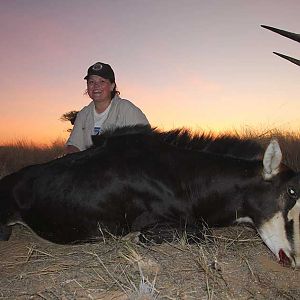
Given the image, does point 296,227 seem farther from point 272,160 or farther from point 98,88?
point 98,88

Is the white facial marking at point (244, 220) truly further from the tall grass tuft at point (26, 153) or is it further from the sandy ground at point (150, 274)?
the tall grass tuft at point (26, 153)

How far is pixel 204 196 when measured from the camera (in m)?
3.48

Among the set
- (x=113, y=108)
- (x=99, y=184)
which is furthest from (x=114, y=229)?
(x=113, y=108)

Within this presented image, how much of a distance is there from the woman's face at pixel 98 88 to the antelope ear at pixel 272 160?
2.24 m

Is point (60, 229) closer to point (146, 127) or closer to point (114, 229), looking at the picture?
point (114, 229)

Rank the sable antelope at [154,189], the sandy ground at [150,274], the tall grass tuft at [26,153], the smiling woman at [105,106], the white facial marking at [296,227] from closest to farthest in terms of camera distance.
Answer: the sandy ground at [150,274] → the white facial marking at [296,227] → the sable antelope at [154,189] → the smiling woman at [105,106] → the tall grass tuft at [26,153]

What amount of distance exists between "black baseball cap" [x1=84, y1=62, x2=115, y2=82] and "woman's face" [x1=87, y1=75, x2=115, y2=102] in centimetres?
4

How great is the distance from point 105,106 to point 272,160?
2.35 m

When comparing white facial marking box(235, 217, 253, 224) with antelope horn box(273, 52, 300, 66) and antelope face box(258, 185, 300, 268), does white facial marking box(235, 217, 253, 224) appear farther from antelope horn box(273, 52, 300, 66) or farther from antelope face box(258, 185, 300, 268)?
antelope horn box(273, 52, 300, 66)

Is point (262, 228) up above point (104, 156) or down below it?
below

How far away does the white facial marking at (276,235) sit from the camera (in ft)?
10.1

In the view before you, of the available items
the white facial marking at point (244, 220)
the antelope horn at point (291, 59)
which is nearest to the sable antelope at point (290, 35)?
the antelope horn at point (291, 59)

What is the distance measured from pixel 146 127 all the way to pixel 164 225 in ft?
2.73

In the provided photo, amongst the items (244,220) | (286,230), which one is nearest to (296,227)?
(286,230)
